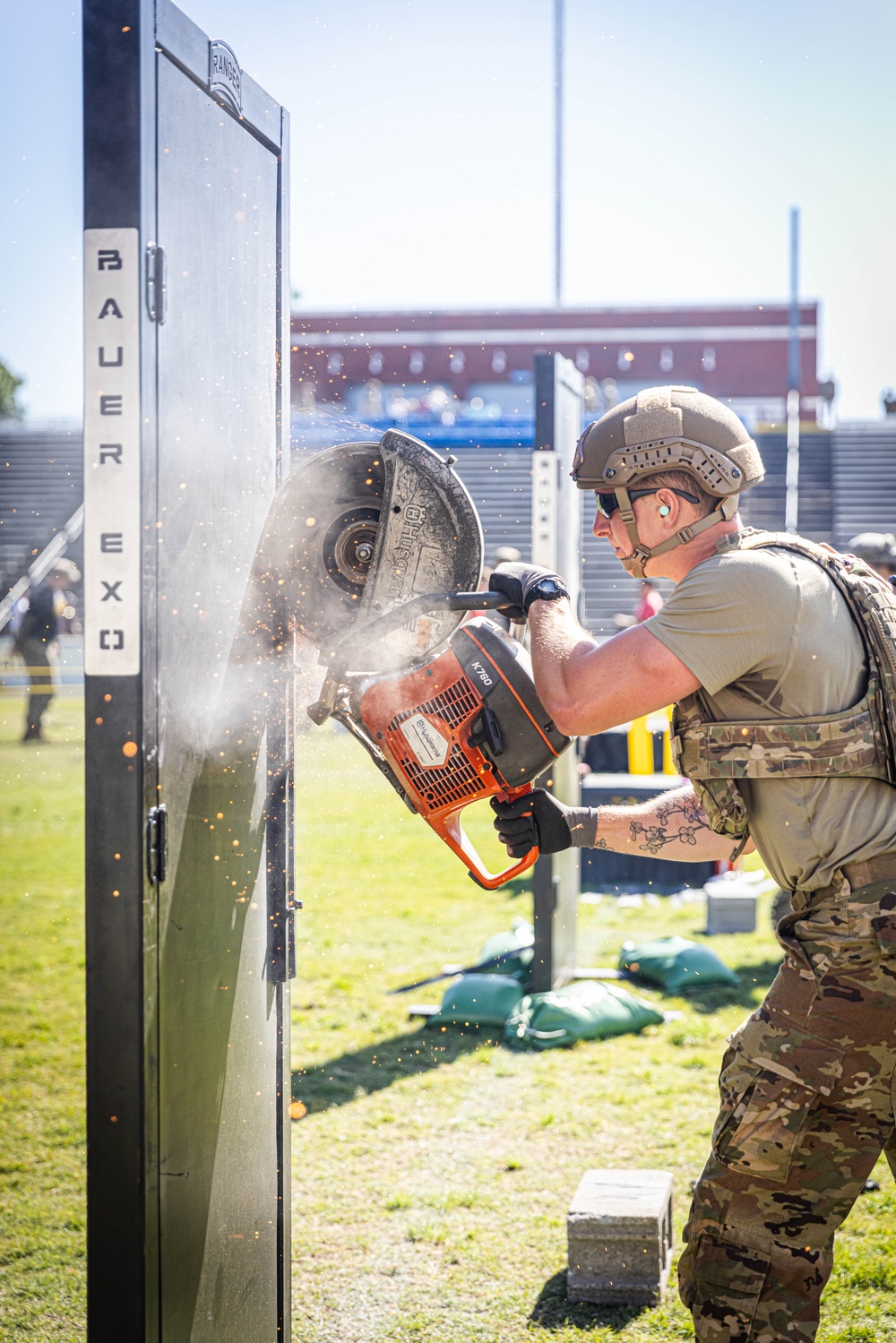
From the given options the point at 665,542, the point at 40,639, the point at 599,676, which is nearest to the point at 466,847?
the point at 599,676

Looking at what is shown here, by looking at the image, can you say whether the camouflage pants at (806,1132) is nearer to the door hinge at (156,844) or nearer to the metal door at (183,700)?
the metal door at (183,700)

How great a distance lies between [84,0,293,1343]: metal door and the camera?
195 centimetres

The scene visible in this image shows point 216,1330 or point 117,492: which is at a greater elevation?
point 117,492

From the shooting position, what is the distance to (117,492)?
1.96 metres

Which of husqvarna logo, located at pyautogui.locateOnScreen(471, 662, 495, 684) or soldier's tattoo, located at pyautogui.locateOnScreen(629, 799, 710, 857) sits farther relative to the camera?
soldier's tattoo, located at pyautogui.locateOnScreen(629, 799, 710, 857)

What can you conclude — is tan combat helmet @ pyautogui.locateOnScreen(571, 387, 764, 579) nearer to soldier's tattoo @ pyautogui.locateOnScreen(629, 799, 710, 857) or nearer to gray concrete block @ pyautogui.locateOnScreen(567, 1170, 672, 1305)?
soldier's tattoo @ pyautogui.locateOnScreen(629, 799, 710, 857)

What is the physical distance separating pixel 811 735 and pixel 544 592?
0.62m

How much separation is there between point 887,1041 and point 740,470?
115cm

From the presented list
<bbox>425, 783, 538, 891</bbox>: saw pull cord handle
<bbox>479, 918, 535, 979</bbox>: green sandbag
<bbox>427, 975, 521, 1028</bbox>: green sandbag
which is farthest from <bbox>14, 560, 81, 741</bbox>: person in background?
<bbox>425, 783, 538, 891</bbox>: saw pull cord handle

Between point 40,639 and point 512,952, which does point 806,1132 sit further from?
point 40,639

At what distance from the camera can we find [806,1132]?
2178 millimetres

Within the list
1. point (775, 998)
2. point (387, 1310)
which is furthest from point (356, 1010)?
point (775, 998)

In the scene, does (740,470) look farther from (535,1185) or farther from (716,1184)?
(535,1185)

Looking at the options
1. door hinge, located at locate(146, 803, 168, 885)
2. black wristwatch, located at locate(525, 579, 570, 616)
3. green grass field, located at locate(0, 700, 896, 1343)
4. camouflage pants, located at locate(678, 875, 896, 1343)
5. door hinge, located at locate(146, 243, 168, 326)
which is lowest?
green grass field, located at locate(0, 700, 896, 1343)
